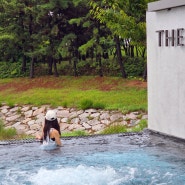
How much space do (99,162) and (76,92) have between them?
14503 mm

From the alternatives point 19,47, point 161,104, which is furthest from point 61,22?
point 161,104

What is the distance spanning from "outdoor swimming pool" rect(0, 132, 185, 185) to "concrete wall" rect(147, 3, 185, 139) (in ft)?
1.33

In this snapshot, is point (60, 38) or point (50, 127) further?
point (60, 38)

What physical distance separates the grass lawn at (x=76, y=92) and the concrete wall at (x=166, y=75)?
6.48 meters

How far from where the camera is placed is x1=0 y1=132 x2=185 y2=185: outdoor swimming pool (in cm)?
808

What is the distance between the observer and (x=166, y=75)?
11.2 meters

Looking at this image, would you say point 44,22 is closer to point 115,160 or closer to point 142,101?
point 142,101

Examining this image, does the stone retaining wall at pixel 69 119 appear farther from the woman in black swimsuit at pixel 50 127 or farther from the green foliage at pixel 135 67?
the green foliage at pixel 135 67


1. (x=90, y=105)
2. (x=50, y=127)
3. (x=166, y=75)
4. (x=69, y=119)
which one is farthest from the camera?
(x=90, y=105)

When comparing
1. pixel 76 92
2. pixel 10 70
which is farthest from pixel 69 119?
pixel 10 70

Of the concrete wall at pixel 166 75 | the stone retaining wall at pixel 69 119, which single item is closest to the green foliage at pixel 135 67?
the stone retaining wall at pixel 69 119

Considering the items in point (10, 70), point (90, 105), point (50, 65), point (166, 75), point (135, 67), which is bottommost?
point (90, 105)

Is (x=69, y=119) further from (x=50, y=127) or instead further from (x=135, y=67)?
(x=135, y=67)

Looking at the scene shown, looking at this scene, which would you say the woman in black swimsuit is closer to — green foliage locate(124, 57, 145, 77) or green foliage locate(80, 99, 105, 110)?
green foliage locate(80, 99, 105, 110)
